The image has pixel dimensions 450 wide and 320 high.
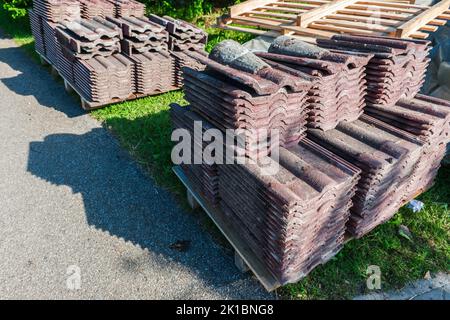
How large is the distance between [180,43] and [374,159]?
6333 mm

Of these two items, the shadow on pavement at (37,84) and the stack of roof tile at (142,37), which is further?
the shadow on pavement at (37,84)

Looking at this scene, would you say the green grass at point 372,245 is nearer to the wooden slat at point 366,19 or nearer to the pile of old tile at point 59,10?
the wooden slat at point 366,19

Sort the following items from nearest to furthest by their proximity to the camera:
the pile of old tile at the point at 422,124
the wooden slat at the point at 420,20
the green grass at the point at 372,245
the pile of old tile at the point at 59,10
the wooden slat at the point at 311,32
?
the green grass at the point at 372,245
the pile of old tile at the point at 422,124
the wooden slat at the point at 420,20
the wooden slat at the point at 311,32
the pile of old tile at the point at 59,10

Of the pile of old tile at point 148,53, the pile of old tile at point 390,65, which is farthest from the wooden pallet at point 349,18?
the pile of old tile at point 148,53

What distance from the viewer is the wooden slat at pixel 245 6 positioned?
30.4 ft

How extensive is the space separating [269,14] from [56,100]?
19.3 feet

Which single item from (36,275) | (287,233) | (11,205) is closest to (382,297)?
(287,233)

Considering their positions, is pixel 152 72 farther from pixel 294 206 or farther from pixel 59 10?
pixel 294 206

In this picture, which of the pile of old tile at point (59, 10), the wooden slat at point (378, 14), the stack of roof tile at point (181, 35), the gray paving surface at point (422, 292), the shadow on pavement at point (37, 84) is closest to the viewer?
the gray paving surface at point (422, 292)

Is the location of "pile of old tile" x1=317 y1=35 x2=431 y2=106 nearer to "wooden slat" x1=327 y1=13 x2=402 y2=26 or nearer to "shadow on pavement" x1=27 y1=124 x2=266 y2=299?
"wooden slat" x1=327 y1=13 x2=402 y2=26

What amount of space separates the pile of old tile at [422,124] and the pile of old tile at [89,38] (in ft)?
19.3

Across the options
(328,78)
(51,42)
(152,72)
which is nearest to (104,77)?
(152,72)

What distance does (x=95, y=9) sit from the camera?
993cm

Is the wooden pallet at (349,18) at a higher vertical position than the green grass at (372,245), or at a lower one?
higher
